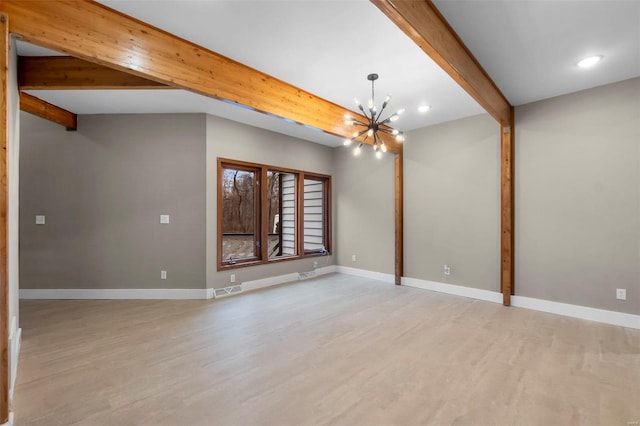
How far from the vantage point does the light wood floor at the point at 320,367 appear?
6.43 feet

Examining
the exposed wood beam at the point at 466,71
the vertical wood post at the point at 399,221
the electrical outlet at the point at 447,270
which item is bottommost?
the electrical outlet at the point at 447,270

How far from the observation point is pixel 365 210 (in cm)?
612

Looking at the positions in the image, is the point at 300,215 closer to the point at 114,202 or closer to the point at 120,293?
the point at 114,202

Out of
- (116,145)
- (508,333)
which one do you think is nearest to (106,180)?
(116,145)

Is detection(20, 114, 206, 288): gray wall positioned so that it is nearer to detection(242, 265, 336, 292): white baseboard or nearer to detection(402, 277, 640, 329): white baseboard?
detection(242, 265, 336, 292): white baseboard

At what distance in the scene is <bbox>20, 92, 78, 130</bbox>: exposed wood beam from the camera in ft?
12.4

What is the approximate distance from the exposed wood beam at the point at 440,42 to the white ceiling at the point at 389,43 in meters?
0.09

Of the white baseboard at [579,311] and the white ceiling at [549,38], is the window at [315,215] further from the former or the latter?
the white ceiling at [549,38]

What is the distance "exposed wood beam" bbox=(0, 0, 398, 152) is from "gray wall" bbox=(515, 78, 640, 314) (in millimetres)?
3278

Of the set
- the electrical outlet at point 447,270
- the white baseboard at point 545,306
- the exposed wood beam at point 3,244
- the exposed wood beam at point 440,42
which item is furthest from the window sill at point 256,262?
the exposed wood beam at point 440,42

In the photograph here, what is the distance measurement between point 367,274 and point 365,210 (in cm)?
130

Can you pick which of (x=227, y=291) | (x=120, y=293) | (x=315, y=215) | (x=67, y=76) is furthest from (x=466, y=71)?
(x=120, y=293)

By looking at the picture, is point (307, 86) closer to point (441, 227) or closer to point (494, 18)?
point (494, 18)

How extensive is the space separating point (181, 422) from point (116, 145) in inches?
168
